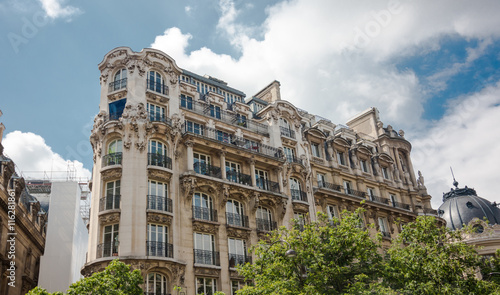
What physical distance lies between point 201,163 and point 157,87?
5833 millimetres

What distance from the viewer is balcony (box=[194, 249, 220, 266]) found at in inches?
1117

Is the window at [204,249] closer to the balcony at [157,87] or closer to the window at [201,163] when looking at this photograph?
the window at [201,163]

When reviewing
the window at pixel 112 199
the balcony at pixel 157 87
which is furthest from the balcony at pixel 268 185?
the window at pixel 112 199

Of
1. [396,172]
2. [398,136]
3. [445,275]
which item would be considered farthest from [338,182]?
[445,275]

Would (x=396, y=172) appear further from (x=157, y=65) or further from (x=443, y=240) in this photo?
(x=157, y=65)

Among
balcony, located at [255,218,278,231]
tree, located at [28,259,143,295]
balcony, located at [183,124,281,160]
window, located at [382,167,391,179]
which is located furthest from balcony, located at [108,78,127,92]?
window, located at [382,167,391,179]

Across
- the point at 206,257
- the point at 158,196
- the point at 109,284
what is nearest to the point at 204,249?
the point at 206,257

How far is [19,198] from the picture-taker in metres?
34.4

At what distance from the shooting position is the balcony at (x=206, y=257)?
1117 inches

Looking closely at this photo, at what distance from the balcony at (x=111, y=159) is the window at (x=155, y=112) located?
10.3ft

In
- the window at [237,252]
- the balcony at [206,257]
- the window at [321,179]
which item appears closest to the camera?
the balcony at [206,257]

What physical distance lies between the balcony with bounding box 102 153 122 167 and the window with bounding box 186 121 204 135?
552 cm

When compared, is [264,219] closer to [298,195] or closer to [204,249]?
[298,195]

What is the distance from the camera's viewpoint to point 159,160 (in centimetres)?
2959
